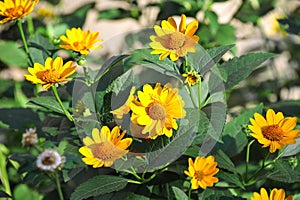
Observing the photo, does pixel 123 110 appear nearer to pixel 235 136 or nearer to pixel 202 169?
pixel 202 169

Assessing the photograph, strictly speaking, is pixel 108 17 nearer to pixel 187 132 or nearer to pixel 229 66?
pixel 229 66

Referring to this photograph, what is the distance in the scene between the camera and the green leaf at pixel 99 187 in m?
0.86

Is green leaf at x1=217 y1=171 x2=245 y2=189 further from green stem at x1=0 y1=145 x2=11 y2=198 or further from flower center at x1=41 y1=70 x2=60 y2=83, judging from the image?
green stem at x1=0 y1=145 x2=11 y2=198

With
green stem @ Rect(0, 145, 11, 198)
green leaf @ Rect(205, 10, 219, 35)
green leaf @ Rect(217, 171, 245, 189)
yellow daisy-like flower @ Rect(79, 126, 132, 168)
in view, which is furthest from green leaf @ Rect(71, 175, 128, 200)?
green leaf @ Rect(205, 10, 219, 35)

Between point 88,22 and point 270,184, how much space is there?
49.7 inches

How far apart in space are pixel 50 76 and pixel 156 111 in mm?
176

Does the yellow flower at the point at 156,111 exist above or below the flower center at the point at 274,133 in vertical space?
above

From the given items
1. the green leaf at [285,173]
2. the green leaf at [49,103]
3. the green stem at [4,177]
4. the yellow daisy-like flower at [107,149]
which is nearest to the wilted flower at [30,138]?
the green stem at [4,177]

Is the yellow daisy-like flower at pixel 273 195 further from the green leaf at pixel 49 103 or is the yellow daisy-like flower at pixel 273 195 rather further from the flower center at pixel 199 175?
the green leaf at pixel 49 103

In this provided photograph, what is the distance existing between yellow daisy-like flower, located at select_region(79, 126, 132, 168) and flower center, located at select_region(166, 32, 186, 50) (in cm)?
16

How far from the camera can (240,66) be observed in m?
1.04

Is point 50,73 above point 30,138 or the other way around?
above

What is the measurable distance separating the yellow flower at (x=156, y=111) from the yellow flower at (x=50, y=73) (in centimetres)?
12

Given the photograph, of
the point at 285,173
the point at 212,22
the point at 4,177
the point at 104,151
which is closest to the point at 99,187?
the point at 104,151
